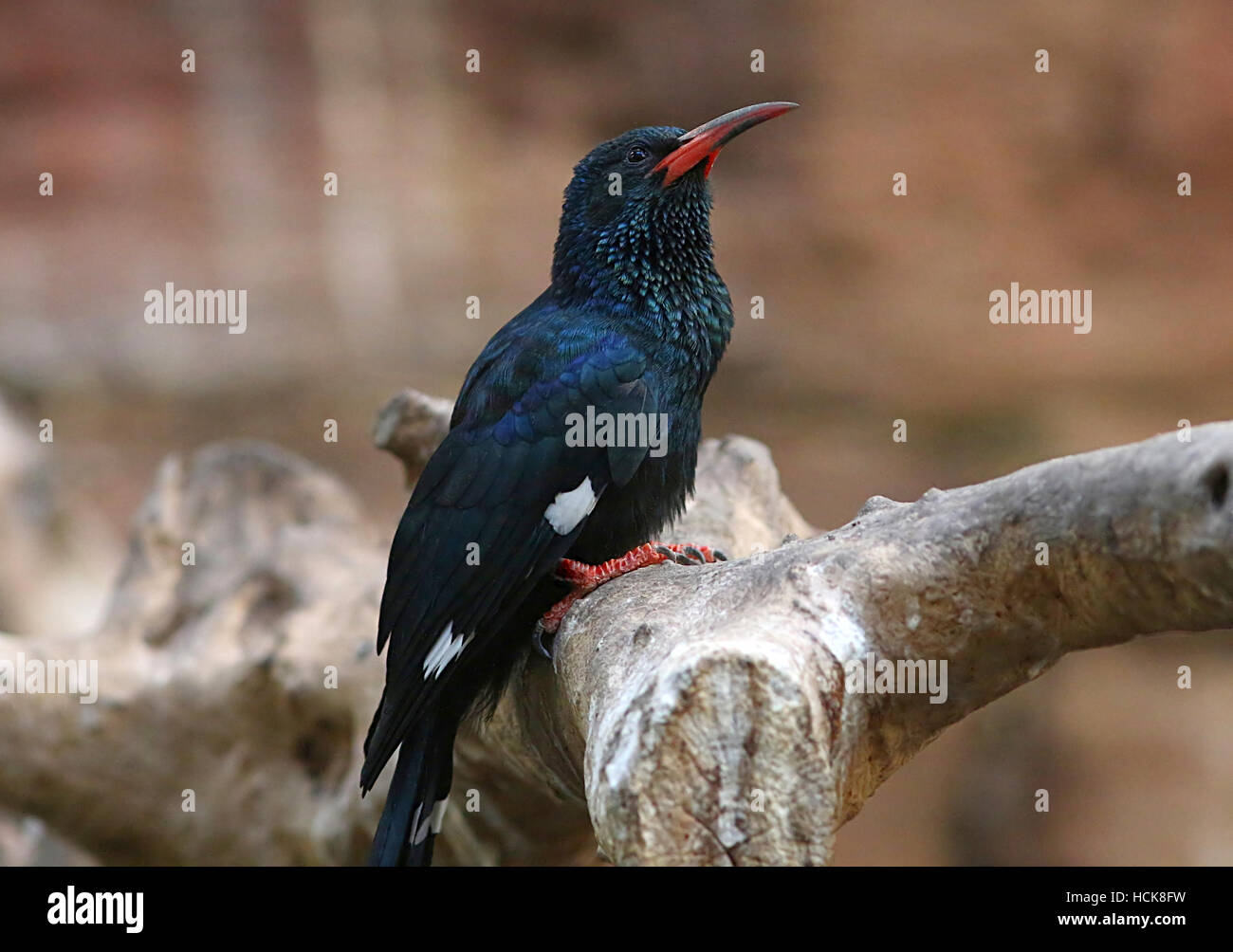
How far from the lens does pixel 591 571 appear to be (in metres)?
2.63

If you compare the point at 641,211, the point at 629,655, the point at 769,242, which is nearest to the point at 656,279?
the point at 641,211

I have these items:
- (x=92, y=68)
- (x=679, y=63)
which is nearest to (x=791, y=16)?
(x=679, y=63)

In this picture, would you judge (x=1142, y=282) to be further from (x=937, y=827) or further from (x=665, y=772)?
(x=665, y=772)

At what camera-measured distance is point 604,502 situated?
2.67 meters

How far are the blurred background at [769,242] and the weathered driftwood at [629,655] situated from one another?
2.39m

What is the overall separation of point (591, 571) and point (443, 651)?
1.18 ft

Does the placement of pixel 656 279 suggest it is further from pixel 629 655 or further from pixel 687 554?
pixel 629 655

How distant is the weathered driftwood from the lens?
169cm

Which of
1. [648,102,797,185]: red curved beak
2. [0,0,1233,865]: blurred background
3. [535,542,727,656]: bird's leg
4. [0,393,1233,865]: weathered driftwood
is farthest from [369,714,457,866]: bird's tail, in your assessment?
[0,0,1233,865]: blurred background

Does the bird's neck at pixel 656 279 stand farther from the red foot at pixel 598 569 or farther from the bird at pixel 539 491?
the red foot at pixel 598 569

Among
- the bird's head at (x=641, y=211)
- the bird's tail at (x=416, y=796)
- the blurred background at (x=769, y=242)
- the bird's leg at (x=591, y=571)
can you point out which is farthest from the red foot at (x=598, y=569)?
the blurred background at (x=769, y=242)

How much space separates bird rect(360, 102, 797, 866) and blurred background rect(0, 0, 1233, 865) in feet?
12.6

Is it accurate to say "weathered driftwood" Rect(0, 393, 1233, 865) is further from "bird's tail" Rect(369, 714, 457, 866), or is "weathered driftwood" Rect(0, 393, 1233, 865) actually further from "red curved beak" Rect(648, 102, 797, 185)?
"red curved beak" Rect(648, 102, 797, 185)

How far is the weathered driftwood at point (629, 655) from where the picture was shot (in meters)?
1.69
